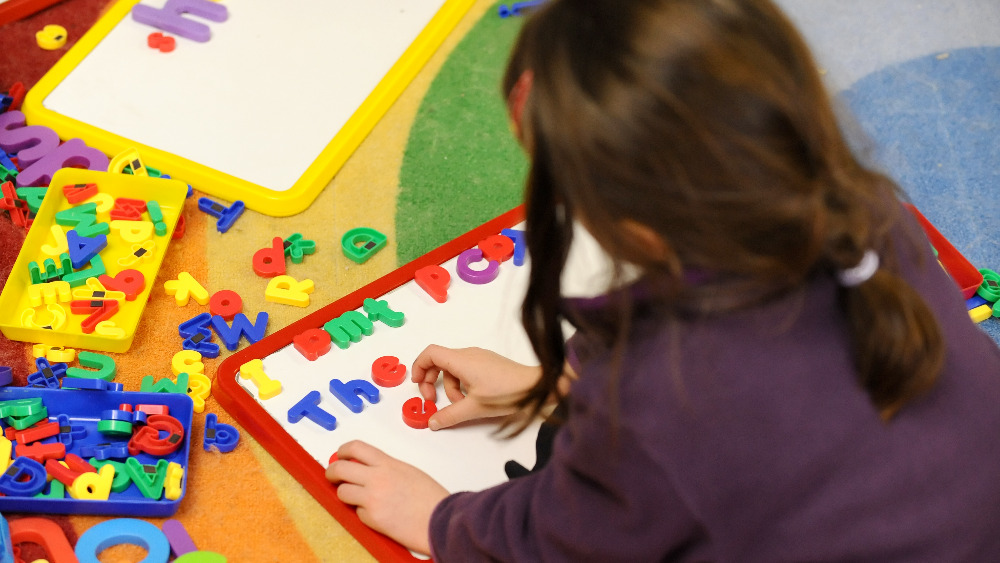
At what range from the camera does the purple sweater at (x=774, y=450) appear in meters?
0.55

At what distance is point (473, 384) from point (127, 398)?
319mm

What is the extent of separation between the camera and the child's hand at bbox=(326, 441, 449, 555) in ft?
2.56

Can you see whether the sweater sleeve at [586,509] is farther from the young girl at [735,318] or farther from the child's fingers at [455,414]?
the child's fingers at [455,414]

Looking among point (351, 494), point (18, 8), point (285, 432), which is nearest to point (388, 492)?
point (351, 494)

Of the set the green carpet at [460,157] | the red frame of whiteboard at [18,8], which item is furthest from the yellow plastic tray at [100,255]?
the red frame of whiteboard at [18,8]

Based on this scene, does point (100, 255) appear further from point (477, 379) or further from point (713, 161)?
point (713, 161)

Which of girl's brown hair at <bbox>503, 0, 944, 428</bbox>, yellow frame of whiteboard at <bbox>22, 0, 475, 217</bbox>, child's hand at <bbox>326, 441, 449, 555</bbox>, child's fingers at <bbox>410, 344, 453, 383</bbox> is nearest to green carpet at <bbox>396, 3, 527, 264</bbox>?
yellow frame of whiteboard at <bbox>22, 0, 475, 217</bbox>

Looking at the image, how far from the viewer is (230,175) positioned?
1104mm

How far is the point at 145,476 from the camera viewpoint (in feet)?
2.68

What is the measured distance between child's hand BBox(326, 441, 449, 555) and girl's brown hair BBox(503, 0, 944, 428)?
1.00 feet

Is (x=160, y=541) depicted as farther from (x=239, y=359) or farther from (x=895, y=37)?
(x=895, y=37)

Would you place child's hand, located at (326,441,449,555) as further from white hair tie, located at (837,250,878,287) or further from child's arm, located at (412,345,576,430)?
white hair tie, located at (837,250,878,287)

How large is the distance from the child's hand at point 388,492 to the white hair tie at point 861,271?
39 cm

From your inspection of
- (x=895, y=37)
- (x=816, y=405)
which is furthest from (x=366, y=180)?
(x=895, y=37)
